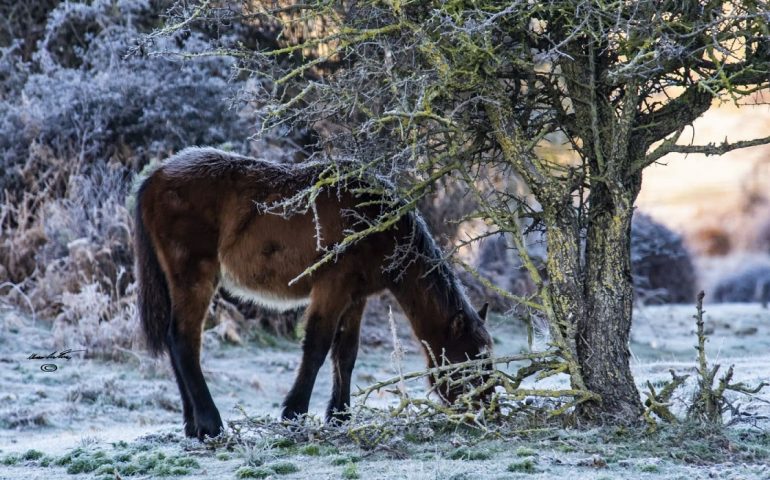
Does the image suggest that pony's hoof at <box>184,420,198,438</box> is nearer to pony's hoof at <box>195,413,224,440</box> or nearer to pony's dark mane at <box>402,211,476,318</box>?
pony's hoof at <box>195,413,224,440</box>

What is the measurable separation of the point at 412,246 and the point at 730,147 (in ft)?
7.71

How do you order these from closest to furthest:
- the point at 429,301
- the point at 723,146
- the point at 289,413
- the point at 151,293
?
1. the point at 723,146
2. the point at 289,413
3. the point at 429,301
4. the point at 151,293

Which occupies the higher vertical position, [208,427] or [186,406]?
[186,406]

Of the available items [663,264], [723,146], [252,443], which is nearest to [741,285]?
[663,264]

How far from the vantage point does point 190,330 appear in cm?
688

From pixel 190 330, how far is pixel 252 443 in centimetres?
128

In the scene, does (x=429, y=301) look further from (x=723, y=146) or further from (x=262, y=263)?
(x=723, y=146)

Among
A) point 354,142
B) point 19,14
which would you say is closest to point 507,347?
point 354,142

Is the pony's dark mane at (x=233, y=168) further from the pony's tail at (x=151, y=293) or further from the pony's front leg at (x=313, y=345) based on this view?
the pony's front leg at (x=313, y=345)

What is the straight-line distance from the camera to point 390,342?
1407 cm

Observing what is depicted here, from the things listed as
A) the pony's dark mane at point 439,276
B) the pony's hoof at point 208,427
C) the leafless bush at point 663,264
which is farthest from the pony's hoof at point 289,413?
the leafless bush at point 663,264

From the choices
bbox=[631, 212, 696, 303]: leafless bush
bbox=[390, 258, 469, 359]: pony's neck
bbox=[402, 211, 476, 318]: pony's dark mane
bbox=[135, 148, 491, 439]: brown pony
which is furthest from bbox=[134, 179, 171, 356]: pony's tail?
bbox=[631, 212, 696, 303]: leafless bush

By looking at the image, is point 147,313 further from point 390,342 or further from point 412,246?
point 390,342

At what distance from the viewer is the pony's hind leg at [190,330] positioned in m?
6.83
